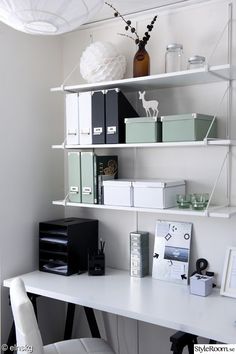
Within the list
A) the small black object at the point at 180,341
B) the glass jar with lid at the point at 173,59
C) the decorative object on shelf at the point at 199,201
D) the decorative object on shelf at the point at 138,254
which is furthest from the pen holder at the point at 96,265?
the glass jar with lid at the point at 173,59

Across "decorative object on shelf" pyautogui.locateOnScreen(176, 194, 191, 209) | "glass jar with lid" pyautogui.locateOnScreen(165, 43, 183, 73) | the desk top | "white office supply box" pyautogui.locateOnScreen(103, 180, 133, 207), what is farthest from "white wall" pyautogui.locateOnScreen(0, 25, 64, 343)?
"decorative object on shelf" pyautogui.locateOnScreen(176, 194, 191, 209)

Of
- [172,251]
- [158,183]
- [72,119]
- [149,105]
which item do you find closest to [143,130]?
[149,105]

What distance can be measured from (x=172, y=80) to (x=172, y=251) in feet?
3.25

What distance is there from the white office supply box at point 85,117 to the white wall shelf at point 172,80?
0.22 ft

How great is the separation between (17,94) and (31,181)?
1.87 ft

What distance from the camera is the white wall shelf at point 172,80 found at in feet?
Result: 6.79

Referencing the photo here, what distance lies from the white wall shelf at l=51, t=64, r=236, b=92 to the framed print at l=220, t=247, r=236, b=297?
0.93 m

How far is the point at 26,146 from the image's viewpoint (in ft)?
8.80

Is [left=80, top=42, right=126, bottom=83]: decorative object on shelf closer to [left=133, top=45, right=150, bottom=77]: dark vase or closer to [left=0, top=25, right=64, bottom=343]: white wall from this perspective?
[left=133, top=45, right=150, bottom=77]: dark vase

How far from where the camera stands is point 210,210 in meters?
2.11

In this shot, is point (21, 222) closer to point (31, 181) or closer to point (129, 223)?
point (31, 181)

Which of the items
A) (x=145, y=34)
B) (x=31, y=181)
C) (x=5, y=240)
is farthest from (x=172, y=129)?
(x=5, y=240)

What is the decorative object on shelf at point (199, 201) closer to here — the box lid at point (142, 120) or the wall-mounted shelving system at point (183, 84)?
the wall-mounted shelving system at point (183, 84)

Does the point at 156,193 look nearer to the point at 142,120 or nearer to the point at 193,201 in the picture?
the point at 193,201
